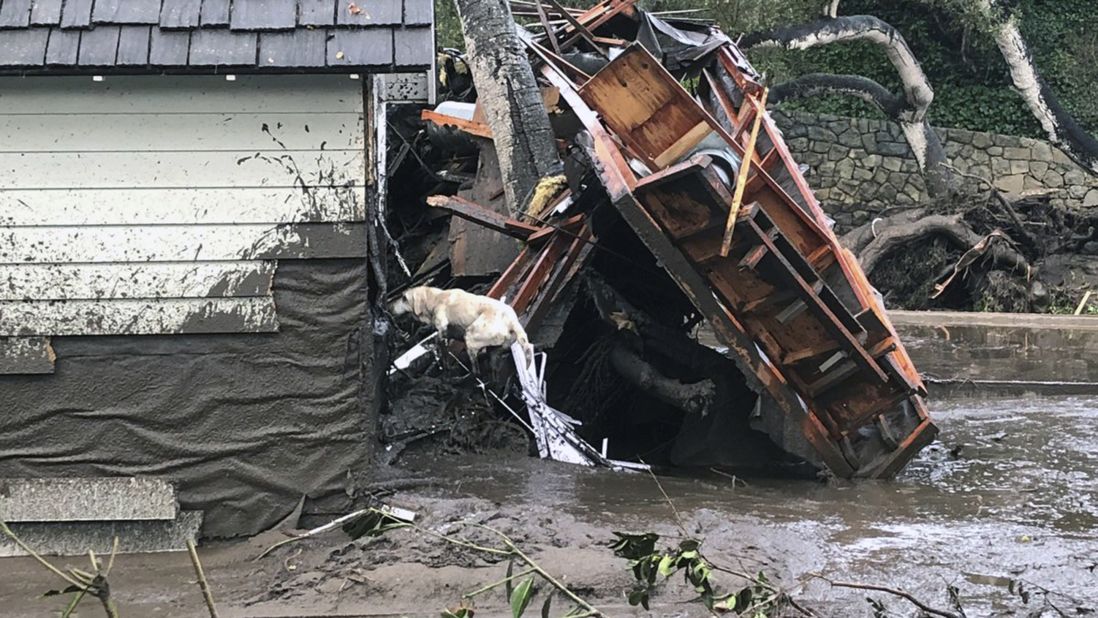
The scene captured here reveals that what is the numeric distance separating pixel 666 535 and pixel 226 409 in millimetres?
2360

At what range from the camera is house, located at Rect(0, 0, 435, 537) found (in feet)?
A: 17.7

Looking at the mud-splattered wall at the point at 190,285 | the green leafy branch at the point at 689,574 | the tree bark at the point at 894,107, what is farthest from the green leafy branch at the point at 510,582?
the tree bark at the point at 894,107

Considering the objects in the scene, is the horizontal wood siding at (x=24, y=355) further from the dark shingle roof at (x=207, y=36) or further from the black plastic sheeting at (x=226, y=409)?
the dark shingle roof at (x=207, y=36)

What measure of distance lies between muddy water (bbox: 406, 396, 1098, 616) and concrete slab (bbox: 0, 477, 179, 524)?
5.51 ft

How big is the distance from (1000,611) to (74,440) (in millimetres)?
4531

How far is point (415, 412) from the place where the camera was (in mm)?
7297

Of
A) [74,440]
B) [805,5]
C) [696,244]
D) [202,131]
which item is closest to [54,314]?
[74,440]

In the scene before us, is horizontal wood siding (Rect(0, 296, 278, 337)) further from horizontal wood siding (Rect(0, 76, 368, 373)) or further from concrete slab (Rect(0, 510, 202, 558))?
concrete slab (Rect(0, 510, 202, 558))

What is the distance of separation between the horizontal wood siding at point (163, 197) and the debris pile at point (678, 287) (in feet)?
6.61

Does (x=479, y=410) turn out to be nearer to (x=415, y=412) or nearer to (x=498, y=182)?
(x=415, y=412)

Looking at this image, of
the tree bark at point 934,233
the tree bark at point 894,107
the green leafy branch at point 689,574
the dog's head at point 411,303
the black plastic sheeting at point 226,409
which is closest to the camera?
the green leafy branch at point 689,574

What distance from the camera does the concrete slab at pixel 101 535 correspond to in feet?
18.5

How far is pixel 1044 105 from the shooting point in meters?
19.6

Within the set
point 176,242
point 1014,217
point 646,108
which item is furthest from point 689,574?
point 1014,217
